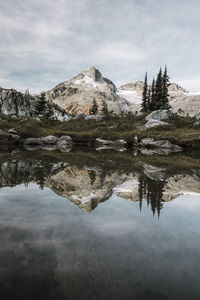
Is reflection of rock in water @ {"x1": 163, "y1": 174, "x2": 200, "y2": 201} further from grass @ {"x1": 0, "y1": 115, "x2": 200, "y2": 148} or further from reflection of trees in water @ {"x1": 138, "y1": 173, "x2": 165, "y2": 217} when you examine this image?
grass @ {"x1": 0, "y1": 115, "x2": 200, "y2": 148}

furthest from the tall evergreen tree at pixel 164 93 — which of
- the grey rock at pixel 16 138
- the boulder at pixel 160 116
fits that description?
the grey rock at pixel 16 138

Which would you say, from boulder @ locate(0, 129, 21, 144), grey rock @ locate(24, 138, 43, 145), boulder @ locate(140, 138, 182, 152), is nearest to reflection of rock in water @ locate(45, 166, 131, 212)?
boulder @ locate(140, 138, 182, 152)

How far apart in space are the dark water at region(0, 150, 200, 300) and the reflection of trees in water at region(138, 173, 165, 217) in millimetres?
40

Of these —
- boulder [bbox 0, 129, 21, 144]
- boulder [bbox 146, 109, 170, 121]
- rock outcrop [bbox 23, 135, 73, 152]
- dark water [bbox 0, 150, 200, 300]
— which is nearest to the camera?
Result: dark water [bbox 0, 150, 200, 300]

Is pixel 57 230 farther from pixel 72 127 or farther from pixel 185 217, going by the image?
pixel 72 127

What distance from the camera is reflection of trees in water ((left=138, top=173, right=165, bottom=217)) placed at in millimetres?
7366

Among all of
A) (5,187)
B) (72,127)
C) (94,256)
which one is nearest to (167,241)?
(94,256)

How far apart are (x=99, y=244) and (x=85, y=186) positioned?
17.9ft

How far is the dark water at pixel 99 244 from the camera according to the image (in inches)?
124

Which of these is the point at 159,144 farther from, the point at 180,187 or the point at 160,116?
the point at 180,187

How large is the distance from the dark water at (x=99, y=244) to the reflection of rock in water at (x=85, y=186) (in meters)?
0.07

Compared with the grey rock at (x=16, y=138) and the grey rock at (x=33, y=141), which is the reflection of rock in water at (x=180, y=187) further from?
the grey rock at (x=16, y=138)

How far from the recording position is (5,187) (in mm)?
9297

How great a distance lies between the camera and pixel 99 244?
451 cm
